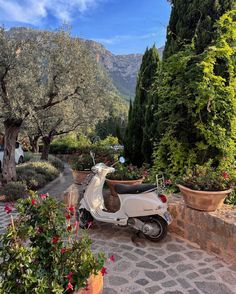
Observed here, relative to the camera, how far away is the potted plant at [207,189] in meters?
3.75

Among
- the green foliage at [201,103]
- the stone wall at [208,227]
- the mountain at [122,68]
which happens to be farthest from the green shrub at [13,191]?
the mountain at [122,68]

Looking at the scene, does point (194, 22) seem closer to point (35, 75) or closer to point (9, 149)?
point (35, 75)

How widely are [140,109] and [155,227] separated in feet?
18.5

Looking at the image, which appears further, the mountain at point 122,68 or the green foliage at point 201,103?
the mountain at point 122,68

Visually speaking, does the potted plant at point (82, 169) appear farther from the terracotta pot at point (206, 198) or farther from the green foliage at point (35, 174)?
the terracotta pot at point (206, 198)

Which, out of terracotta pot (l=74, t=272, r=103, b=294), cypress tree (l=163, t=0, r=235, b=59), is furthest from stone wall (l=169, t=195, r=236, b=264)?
cypress tree (l=163, t=0, r=235, b=59)

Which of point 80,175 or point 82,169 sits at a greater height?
point 82,169

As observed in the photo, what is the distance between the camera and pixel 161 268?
3379 mm

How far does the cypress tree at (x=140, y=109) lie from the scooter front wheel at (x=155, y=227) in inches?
190

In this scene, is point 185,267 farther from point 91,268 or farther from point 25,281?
Answer: point 25,281

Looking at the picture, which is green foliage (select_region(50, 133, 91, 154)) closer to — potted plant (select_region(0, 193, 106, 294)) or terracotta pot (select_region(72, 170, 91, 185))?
terracotta pot (select_region(72, 170, 91, 185))

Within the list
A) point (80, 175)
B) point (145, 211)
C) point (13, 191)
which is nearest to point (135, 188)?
point (145, 211)

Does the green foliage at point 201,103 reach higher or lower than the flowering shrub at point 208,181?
higher

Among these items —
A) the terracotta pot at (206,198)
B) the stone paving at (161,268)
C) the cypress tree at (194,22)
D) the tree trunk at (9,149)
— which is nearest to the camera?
the stone paving at (161,268)
